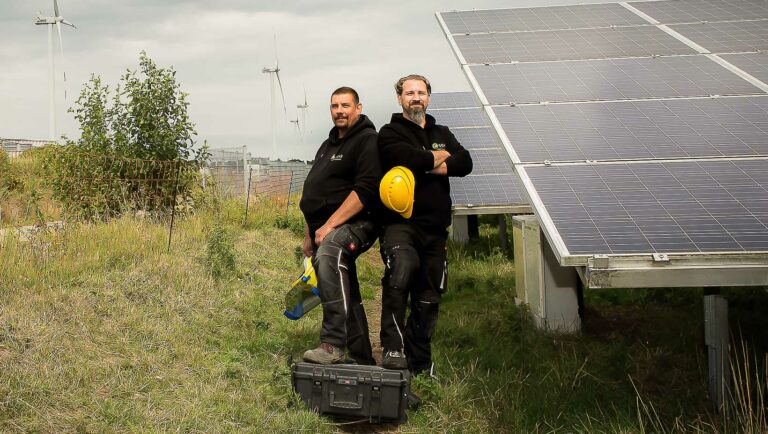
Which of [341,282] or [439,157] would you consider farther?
[439,157]

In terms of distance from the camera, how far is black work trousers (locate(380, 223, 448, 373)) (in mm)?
6234

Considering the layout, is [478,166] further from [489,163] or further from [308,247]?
[308,247]

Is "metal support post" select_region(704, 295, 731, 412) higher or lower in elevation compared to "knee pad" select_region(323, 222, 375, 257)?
lower

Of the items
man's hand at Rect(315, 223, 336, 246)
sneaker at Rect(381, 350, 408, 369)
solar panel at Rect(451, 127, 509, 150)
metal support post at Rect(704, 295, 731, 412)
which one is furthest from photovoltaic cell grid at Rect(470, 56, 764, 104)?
solar panel at Rect(451, 127, 509, 150)

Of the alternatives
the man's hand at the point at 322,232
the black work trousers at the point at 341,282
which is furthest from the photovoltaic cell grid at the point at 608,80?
the man's hand at the point at 322,232

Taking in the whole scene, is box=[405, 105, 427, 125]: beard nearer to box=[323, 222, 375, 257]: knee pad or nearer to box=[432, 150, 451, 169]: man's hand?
box=[432, 150, 451, 169]: man's hand

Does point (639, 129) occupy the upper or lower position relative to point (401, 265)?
upper

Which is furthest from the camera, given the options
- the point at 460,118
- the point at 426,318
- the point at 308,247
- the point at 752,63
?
the point at 460,118

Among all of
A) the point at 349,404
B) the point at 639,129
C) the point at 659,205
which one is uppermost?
the point at 639,129

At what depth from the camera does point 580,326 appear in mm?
8062

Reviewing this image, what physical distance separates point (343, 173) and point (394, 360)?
149 centimetres

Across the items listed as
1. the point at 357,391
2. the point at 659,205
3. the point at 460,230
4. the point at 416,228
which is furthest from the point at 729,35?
the point at 357,391

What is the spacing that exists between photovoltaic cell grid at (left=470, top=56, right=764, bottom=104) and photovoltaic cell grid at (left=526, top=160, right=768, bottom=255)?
180cm

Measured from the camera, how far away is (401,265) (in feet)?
20.3
